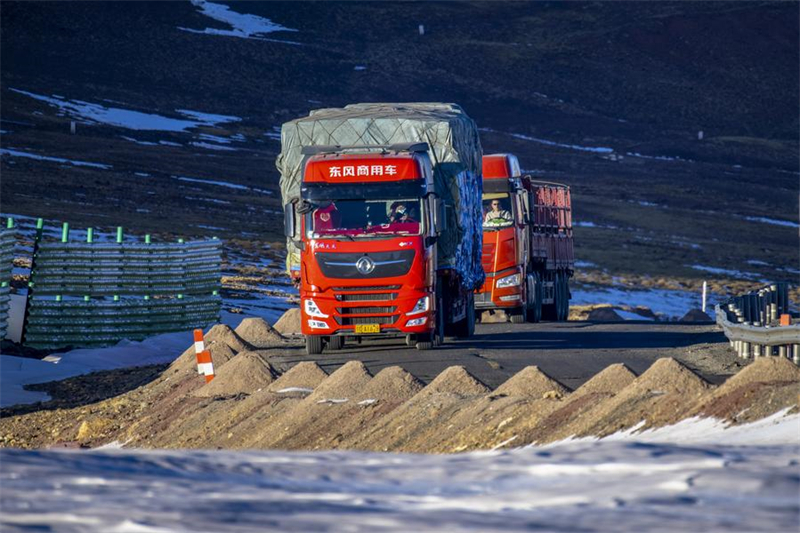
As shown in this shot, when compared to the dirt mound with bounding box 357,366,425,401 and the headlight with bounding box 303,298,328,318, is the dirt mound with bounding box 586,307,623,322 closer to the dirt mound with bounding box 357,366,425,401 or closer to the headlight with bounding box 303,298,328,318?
the headlight with bounding box 303,298,328,318

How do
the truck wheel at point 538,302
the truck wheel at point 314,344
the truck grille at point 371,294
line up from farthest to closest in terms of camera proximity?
the truck wheel at point 538,302
the truck wheel at point 314,344
the truck grille at point 371,294

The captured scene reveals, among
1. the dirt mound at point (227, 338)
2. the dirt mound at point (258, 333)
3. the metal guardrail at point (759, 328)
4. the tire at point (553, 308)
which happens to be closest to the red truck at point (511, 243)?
the tire at point (553, 308)

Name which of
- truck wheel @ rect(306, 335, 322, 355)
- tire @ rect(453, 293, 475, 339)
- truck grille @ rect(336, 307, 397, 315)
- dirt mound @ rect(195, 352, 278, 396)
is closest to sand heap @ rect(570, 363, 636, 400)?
dirt mound @ rect(195, 352, 278, 396)

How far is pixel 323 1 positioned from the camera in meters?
118

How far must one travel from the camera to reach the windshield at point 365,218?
77.5 feet

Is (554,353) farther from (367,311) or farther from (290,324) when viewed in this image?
(290,324)

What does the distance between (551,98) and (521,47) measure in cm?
1166

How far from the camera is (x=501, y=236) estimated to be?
31078 millimetres

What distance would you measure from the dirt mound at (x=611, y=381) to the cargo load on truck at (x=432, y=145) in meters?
8.61

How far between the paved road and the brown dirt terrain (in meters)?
2.29

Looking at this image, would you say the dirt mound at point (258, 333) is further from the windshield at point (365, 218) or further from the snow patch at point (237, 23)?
the snow patch at point (237, 23)

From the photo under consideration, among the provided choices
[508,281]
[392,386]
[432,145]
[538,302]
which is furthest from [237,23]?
[392,386]

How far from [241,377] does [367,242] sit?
465 centimetres

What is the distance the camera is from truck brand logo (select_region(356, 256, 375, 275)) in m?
23.6
